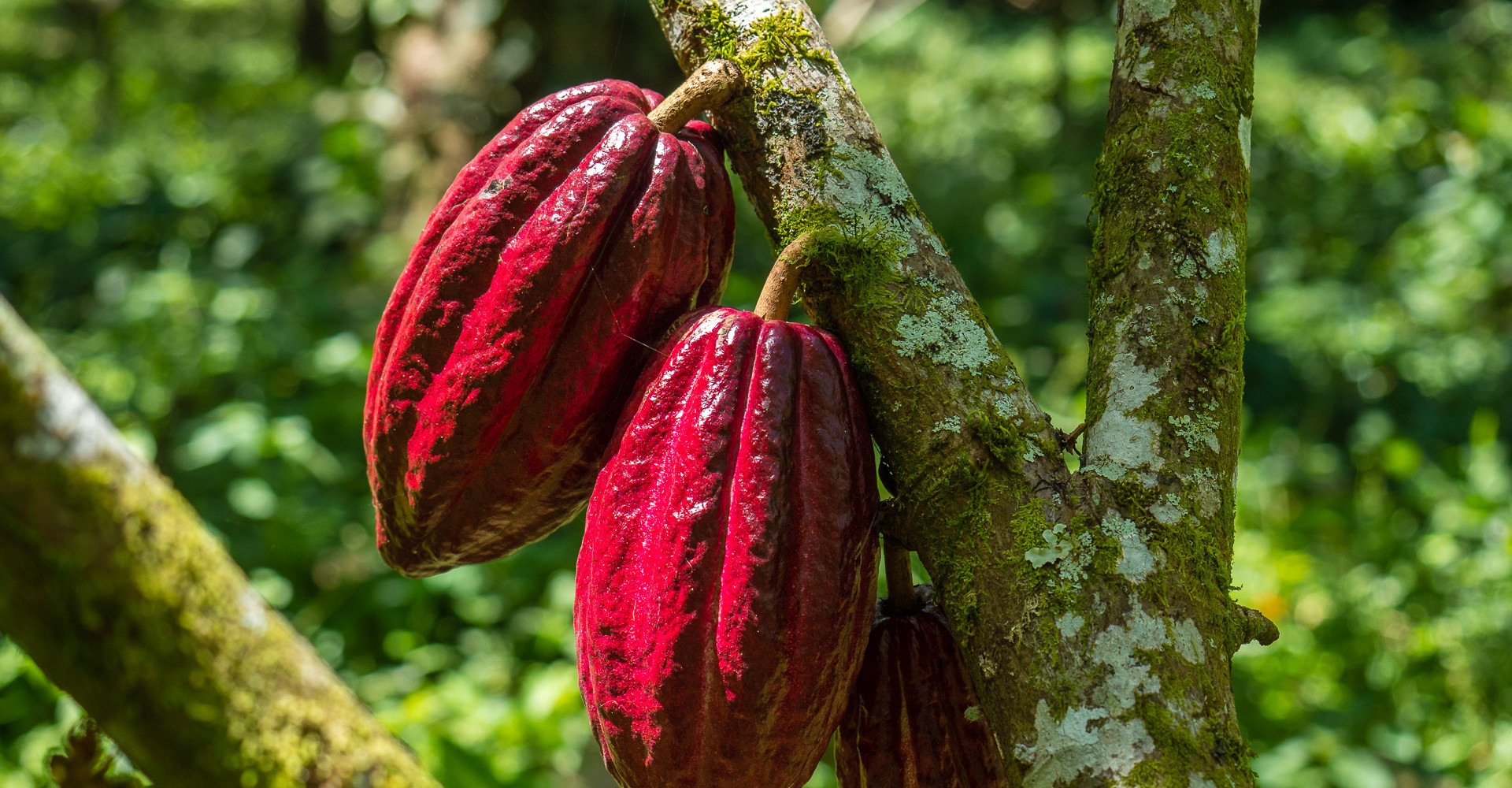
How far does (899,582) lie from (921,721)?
0.42 ft

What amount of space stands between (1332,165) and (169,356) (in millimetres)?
5350

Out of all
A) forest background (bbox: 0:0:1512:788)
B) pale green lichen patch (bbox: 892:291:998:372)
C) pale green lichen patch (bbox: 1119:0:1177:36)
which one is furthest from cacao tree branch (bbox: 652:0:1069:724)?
forest background (bbox: 0:0:1512:788)

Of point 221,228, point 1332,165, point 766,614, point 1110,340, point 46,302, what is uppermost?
Result: point 1332,165

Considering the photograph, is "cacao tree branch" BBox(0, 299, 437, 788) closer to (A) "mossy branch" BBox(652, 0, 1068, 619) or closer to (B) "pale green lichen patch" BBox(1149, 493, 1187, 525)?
(A) "mossy branch" BBox(652, 0, 1068, 619)

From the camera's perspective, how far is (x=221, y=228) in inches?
172

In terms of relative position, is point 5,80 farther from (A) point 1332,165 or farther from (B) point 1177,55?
(B) point 1177,55

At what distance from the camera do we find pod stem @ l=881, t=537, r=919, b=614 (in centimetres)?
105

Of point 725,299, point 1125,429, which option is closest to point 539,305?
point 1125,429

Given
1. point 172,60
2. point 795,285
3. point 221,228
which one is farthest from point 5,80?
point 795,285

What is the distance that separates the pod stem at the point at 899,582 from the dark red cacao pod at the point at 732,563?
0.08 meters

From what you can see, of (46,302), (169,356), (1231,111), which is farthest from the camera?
(46,302)

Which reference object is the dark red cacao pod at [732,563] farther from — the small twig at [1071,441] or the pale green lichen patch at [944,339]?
the small twig at [1071,441]

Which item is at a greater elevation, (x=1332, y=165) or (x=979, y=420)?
(x=1332, y=165)

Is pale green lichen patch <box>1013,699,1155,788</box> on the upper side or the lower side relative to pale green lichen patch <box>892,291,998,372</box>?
lower
